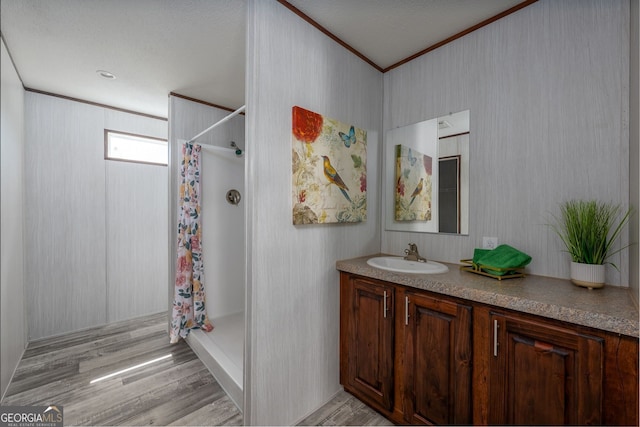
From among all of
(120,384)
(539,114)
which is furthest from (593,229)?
(120,384)

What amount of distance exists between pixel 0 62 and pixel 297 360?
2.80m

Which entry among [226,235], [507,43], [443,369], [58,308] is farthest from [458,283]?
[58,308]

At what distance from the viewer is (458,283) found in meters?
1.33

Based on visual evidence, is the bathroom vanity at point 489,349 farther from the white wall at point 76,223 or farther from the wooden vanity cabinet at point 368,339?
the white wall at point 76,223

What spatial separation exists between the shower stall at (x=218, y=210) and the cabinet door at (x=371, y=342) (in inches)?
46.4

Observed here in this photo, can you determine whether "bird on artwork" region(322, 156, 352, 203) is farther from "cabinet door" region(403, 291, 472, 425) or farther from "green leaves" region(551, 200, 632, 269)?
"green leaves" region(551, 200, 632, 269)

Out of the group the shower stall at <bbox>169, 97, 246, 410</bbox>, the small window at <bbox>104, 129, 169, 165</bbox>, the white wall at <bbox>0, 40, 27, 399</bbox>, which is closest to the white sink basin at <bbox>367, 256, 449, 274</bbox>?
the shower stall at <bbox>169, 97, 246, 410</bbox>

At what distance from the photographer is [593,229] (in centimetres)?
124

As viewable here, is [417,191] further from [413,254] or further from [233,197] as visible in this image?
[233,197]

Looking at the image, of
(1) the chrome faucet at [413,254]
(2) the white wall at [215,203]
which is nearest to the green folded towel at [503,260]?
(1) the chrome faucet at [413,254]

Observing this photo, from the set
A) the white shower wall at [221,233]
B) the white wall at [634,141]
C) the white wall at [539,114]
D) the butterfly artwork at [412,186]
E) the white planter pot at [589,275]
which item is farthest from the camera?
the white shower wall at [221,233]

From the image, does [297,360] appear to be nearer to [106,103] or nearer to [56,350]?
[56,350]

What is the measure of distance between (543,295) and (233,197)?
115 inches

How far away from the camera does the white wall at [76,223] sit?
264cm
